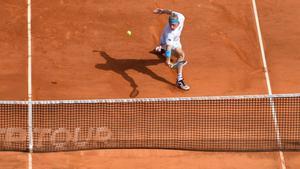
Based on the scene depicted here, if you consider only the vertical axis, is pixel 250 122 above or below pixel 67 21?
below

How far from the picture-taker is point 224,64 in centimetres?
1988

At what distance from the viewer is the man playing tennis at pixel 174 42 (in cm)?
1830

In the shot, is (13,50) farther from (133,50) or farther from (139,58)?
(139,58)

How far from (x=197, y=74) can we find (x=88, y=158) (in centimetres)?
425

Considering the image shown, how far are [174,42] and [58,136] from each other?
393 cm

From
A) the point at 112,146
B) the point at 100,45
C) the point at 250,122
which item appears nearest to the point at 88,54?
the point at 100,45

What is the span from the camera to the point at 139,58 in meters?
20.0

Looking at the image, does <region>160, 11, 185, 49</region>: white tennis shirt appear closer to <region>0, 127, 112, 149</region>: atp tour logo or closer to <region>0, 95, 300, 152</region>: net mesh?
<region>0, 95, 300, 152</region>: net mesh

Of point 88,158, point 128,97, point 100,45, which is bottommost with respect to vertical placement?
point 88,158

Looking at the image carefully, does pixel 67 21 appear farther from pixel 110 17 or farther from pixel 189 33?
pixel 189 33

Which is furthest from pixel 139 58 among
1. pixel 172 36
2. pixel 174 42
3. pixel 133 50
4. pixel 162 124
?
pixel 162 124

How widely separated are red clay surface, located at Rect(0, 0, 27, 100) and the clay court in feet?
0.09

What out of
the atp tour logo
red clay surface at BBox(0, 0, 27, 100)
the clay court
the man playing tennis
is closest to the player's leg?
the man playing tennis

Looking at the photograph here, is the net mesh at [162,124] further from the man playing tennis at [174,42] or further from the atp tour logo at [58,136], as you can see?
the man playing tennis at [174,42]
